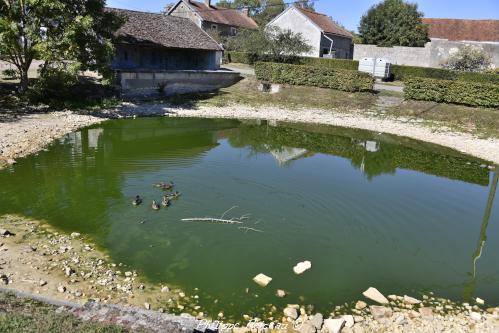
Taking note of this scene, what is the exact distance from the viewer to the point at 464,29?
187 ft

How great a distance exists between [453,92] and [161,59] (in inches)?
896

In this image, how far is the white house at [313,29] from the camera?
53.2 m

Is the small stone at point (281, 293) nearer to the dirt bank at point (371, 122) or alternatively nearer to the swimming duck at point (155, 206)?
the swimming duck at point (155, 206)

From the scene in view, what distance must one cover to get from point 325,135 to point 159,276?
1881 cm

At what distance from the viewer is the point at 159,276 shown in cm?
1026

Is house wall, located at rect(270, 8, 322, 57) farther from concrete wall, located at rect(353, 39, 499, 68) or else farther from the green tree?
the green tree

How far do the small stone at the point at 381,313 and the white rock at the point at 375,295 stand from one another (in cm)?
31

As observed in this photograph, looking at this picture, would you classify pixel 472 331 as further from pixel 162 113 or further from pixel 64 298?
pixel 162 113

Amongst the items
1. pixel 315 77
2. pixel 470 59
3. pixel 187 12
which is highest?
pixel 187 12

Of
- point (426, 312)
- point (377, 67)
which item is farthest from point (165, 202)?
point (377, 67)


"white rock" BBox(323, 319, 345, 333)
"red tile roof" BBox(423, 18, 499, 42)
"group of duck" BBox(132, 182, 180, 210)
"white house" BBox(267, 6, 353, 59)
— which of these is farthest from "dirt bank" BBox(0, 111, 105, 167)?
"red tile roof" BBox(423, 18, 499, 42)

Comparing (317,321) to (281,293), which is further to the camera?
(281,293)

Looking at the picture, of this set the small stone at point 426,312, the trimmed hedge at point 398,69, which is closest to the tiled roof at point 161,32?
the trimmed hedge at point 398,69

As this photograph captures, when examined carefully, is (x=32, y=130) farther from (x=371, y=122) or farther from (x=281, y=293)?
(x=371, y=122)
